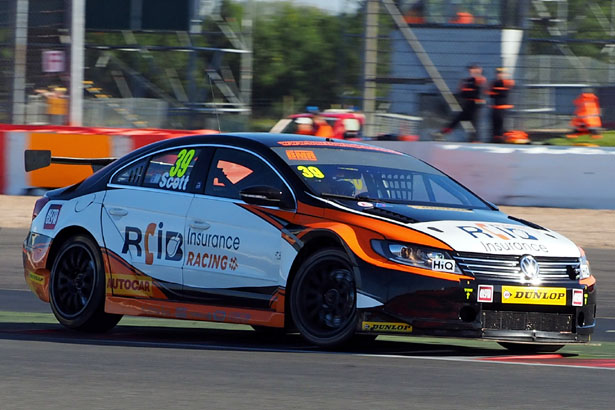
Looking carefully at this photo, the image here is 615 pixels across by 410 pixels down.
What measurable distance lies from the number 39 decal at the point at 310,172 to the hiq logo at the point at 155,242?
2.91 ft

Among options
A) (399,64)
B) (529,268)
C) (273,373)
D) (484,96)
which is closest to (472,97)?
(484,96)

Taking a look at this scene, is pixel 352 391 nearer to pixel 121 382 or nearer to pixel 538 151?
pixel 121 382

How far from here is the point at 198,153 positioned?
27.1ft

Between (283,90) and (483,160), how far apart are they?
4717cm

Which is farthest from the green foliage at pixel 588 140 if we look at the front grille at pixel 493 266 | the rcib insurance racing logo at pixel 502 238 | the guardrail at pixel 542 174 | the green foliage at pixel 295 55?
the green foliage at pixel 295 55

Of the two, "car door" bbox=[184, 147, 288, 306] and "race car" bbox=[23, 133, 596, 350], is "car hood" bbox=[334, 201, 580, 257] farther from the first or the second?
"car door" bbox=[184, 147, 288, 306]

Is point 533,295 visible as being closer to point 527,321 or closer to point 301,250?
point 527,321

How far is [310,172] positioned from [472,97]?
11.7 meters

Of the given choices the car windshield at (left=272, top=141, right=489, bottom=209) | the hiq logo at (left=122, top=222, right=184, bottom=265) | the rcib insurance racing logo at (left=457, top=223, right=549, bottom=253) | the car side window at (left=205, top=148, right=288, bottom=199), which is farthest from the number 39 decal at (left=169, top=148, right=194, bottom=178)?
the rcib insurance racing logo at (left=457, top=223, right=549, bottom=253)

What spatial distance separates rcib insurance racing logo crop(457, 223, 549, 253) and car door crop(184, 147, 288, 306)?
3.85ft

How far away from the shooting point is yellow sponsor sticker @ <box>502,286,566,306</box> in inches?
276

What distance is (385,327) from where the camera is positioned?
Result: 7043 millimetres

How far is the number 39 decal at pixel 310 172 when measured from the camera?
778cm

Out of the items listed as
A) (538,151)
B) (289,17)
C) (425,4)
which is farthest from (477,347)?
(289,17)
